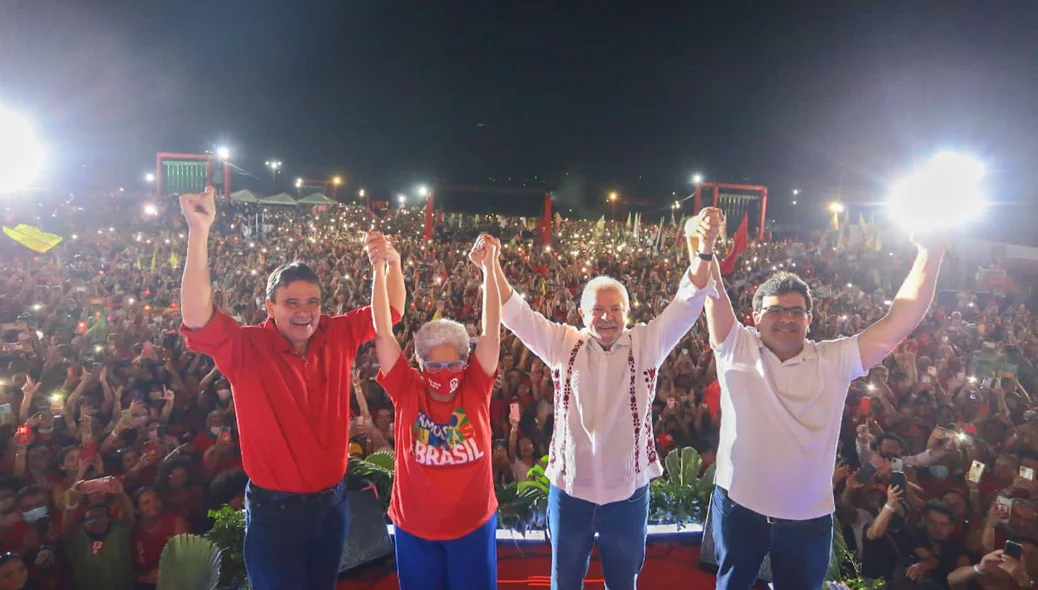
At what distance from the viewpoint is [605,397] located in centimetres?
230

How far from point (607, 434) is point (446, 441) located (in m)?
0.66

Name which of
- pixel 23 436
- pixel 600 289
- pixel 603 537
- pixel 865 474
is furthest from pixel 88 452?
pixel 865 474

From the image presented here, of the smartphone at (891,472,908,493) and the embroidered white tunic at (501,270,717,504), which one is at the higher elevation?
the embroidered white tunic at (501,270,717,504)

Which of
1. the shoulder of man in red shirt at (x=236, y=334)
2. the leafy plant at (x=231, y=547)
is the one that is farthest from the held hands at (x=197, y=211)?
the leafy plant at (x=231, y=547)

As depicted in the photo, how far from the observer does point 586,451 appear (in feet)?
7.47

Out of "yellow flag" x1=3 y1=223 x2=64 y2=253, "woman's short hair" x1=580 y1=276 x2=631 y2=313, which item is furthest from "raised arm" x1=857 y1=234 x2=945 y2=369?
"yellow flag" x1=3 y1=223 x2=64 y2=253

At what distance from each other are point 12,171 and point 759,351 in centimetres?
895

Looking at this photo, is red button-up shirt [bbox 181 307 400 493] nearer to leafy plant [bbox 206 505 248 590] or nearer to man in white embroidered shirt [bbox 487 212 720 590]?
man in white embroidered shirt [bbox 487 212 720 590]

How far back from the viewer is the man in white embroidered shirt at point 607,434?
2.27m

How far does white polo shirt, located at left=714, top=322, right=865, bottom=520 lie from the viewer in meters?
2.15

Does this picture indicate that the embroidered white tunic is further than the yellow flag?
No

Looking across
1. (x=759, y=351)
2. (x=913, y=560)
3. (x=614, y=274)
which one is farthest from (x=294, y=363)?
(x=614, y=274)

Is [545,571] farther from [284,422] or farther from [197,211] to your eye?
[197,211]

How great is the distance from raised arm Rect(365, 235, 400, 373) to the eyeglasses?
13 cm
